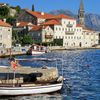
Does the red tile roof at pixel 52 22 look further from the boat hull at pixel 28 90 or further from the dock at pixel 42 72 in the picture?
the boat hull at pixel 28 90

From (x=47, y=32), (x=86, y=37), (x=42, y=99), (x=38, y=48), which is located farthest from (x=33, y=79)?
(x=86, y=37)

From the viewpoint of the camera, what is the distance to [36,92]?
36.4 meters

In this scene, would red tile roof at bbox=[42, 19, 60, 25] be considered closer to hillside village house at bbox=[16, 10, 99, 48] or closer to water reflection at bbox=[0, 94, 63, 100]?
hillside village house at bbox=[16, 10, 99, 48]

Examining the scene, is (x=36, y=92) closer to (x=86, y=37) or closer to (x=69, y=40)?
(x=69, y=40)

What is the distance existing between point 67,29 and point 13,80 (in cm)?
13590

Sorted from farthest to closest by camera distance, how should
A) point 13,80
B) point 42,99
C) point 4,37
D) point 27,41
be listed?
point 27,41, point 4,37, point 13,80, point 42,99

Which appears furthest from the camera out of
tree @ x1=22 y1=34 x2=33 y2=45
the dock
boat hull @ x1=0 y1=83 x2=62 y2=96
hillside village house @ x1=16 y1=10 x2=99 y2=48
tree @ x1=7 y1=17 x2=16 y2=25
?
hillside village house @ x1=16 y1=10 x2=99 y2=48

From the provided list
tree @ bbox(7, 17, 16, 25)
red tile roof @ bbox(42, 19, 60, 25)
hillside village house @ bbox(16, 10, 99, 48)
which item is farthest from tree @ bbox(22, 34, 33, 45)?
red tile roof @ bbox(42, 19, 60, 25)

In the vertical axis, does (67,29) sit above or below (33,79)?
above

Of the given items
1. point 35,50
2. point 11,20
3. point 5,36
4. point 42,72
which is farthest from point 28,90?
point 11,20

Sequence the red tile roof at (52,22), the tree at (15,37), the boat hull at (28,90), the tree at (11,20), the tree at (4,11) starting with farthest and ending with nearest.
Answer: the red tile roof at (52,22) → the tree at (11,20) → the tree at (4,11) → the tree at (15,37) → the boat hull at (28,90)

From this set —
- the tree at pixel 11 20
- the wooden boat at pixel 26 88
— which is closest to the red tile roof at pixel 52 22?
the tree at pixel 11 20

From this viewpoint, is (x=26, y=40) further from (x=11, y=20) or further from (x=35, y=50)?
→ (x=35, y=50)

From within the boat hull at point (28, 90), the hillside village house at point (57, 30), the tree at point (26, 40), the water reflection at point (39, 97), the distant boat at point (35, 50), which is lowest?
the water reflection at point (39, 97)
